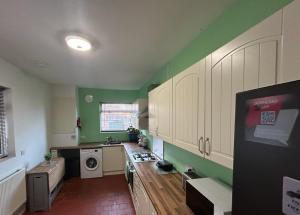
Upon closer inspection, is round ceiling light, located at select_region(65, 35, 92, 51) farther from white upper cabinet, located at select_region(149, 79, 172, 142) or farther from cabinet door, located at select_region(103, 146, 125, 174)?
cabinet door, located at select_region(103, 146, 125, 174)

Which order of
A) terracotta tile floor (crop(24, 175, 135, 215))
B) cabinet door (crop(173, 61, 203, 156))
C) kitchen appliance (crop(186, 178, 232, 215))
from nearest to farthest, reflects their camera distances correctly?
kitchen appliance (crop(186, 178, 232, 215)) → cabinet door (crop(173, 61, 203, 156)) → terracotta tile floor (crop(24, 175, 135, 215))

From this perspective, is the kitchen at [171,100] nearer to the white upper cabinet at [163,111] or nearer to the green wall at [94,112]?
the white upper cabinet at [163,111]

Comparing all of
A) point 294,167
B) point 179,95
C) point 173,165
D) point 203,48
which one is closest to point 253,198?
point 294,167

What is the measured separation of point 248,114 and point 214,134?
0.56 meters

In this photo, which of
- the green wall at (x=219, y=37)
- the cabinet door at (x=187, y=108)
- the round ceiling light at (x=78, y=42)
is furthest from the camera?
the round ceiling light at (x=78, y=42)

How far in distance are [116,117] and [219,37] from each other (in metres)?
4.37

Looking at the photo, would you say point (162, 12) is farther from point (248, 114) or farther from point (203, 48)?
point (248, 114)

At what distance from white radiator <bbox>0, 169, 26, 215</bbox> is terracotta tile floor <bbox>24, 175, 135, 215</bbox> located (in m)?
0.41

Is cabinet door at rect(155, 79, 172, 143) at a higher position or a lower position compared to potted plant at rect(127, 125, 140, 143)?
higher

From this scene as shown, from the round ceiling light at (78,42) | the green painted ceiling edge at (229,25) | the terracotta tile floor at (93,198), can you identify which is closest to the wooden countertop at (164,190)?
the terracotta tile floor at (93,198)

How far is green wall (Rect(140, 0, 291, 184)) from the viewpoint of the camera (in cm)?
107

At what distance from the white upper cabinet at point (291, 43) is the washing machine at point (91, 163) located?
450 cm

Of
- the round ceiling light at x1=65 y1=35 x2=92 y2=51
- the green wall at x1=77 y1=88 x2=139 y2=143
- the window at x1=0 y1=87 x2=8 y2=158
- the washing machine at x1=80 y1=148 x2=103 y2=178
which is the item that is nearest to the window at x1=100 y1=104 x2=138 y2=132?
the green wall at x1=77 y1=88 x2=139 y2=143

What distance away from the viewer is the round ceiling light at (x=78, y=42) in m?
1.72
